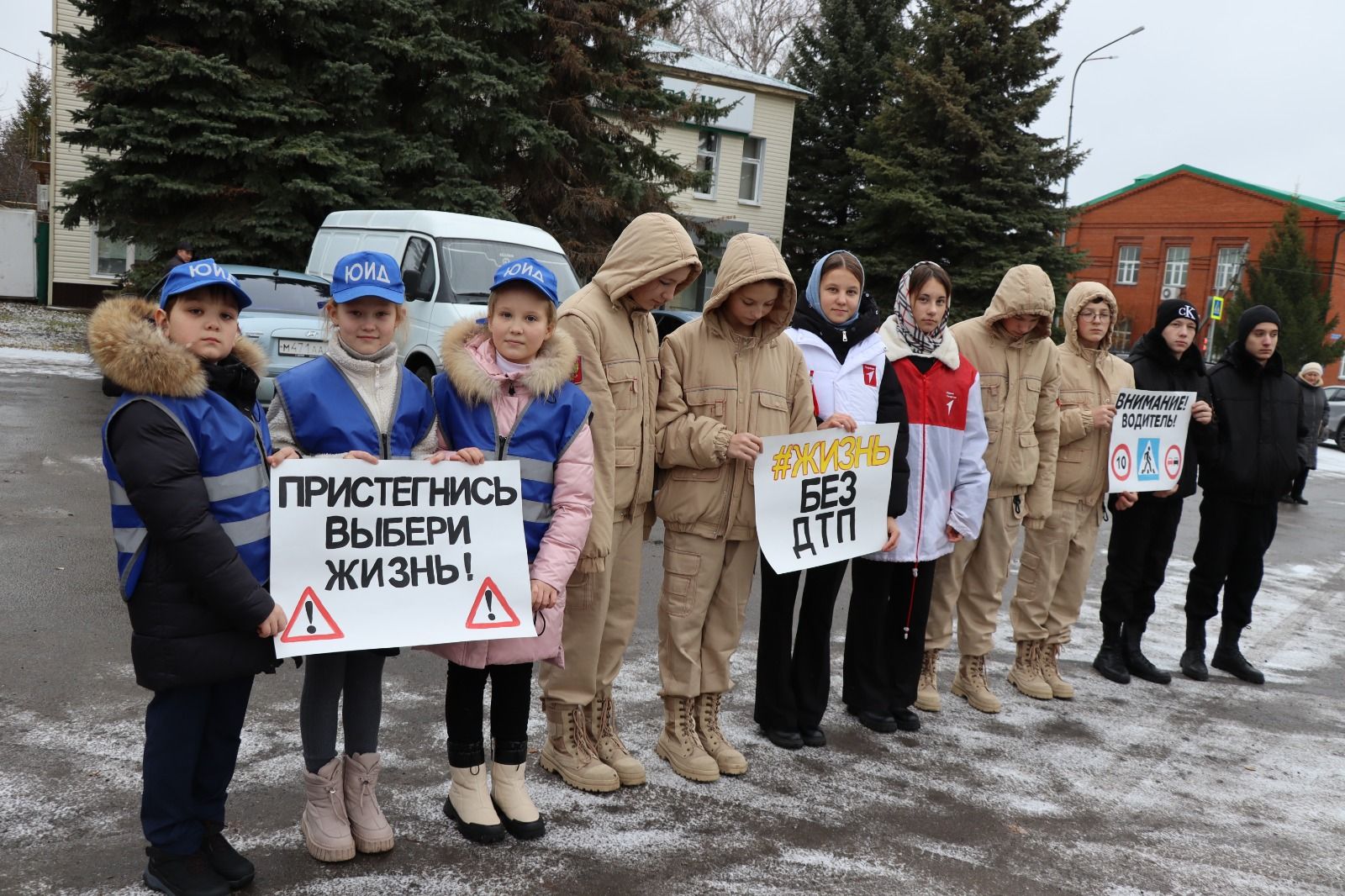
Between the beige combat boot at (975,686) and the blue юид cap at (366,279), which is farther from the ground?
the blue юид cap at (366,279)

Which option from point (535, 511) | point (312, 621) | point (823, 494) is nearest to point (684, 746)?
point (823, 494)

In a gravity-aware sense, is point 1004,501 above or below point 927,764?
above

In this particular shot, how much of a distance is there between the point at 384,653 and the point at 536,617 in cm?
54

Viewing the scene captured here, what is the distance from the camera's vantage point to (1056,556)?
5.97 meters

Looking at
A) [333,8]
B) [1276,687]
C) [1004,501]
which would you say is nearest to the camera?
[1004,501]

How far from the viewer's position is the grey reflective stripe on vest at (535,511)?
376cm

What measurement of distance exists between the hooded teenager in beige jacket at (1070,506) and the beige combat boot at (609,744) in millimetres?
2598

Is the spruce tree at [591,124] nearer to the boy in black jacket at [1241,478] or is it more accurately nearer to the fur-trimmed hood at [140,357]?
the boy in black jacket at [1241,478]

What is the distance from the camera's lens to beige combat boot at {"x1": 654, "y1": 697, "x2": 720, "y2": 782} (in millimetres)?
4438

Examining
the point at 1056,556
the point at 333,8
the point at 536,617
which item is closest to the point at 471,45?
the point at 333,8

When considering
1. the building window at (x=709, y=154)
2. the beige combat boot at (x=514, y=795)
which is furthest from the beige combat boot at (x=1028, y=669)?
the building window at (x=709, y=154)

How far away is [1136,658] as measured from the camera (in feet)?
21.2

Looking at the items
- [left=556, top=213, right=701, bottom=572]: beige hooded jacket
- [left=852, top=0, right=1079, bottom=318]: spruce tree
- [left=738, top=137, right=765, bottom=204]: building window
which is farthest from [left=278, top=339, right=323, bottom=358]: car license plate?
[left=738, top=137, right=765, bottom=204]: building window

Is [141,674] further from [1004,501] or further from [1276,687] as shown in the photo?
[1276,687]
